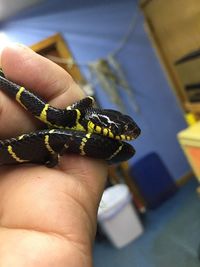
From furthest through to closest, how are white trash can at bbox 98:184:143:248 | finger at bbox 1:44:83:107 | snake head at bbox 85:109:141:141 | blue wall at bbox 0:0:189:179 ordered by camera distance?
blue wall at bbox 0:0:189:179 → white trash can at bbox 98:184:143:248 → snake head at bbox 85:109:141:141 → finger at bbox 1:44:83:107

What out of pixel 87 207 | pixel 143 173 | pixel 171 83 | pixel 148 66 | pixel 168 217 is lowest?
pixel 168 217

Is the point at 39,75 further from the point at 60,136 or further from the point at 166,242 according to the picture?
the point at 166,242

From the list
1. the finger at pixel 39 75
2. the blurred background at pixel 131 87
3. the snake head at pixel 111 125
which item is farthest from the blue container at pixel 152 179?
the finger at pixel 39 75

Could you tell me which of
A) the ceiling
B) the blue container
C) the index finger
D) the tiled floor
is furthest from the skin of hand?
the blue container

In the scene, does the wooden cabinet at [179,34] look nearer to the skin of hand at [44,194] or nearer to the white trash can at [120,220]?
the white trash can at [120,220]

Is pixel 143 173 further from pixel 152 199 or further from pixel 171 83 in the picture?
pixel 171 83

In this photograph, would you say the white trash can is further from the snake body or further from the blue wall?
the snake body

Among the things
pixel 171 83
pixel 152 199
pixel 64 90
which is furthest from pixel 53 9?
pixel 64 90
